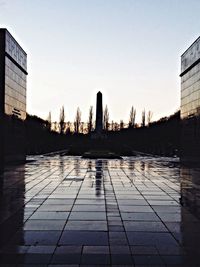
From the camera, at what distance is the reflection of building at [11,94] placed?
1021 inches

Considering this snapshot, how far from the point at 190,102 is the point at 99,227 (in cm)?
2615

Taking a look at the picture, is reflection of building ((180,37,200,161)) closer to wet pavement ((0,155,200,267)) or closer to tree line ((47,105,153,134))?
wet pavement ((0,155,200,267))

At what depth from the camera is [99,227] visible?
7.42 meters

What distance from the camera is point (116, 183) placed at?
1505 centimetres

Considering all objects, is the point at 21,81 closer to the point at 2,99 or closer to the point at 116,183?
the point at 2,99

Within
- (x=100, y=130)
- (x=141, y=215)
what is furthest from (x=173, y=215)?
(x=100, y=130)

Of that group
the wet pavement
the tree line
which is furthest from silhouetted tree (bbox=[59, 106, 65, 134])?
the wet pavement

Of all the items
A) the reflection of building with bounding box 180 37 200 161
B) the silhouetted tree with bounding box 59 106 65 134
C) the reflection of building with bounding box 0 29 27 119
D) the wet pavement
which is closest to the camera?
the wet pavement

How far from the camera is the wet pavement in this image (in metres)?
5.54

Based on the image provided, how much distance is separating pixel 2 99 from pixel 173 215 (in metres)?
19.7

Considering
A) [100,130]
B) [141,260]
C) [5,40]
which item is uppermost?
[5,40]

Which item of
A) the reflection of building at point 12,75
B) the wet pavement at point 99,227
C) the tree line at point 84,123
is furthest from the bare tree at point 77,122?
the wet pavement at point 99,227

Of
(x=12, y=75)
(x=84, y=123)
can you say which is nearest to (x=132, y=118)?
(x=84, y=123)

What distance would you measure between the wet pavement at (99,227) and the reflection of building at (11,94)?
1357cm
